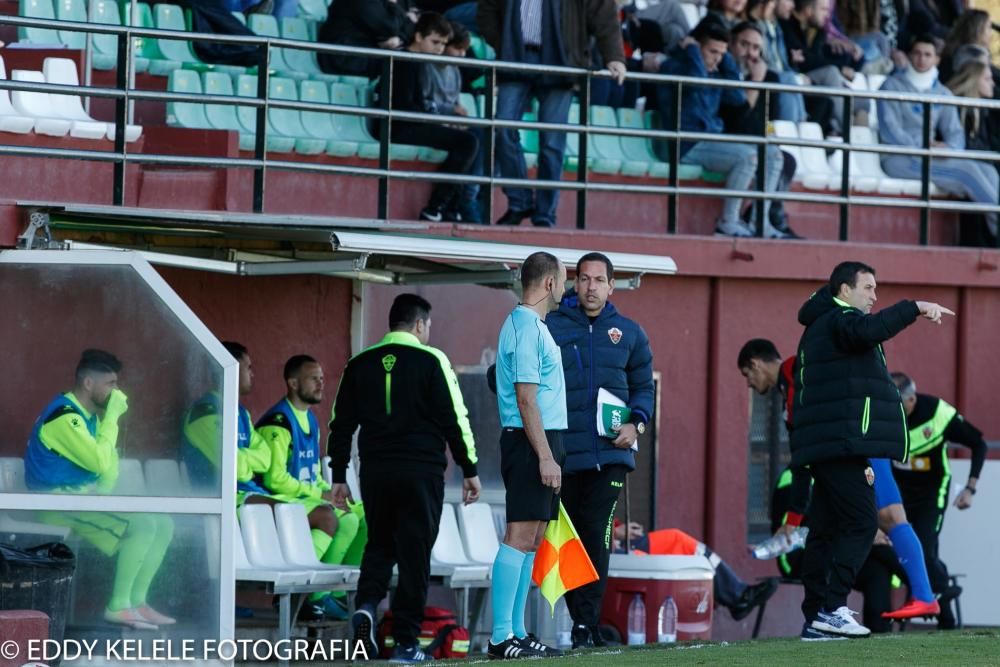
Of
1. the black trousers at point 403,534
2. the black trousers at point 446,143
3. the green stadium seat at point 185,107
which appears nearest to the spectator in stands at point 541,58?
the black trousers at point 446,143

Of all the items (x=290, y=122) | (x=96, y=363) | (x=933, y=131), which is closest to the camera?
(x=96, y=363)

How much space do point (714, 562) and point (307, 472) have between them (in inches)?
112

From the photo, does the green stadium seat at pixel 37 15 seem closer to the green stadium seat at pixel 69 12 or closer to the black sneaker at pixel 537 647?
the green stadium seat at pixel 69 12

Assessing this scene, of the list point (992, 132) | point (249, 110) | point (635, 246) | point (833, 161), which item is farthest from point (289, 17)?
point (992, 132)

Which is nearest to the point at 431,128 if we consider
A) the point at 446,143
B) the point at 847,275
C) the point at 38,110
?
the point at 446,143

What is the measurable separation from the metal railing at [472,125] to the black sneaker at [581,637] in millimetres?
3431

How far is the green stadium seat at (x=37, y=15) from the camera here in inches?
534

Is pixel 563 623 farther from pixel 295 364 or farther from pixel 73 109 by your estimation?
pixel 73 109

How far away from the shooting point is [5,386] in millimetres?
9680

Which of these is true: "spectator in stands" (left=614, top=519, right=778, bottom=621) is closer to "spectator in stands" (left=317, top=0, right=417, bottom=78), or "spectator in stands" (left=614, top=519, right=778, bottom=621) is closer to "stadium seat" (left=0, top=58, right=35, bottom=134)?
"spectator in stands" (left=317, top=0, right=417, bottom=78)

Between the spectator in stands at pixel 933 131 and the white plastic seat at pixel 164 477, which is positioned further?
the spectator in stands at pixel 933 131

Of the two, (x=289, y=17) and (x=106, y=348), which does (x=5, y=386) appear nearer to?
(x=106, y=348)

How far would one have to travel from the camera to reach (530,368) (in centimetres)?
935

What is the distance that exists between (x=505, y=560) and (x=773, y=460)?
5817mm
